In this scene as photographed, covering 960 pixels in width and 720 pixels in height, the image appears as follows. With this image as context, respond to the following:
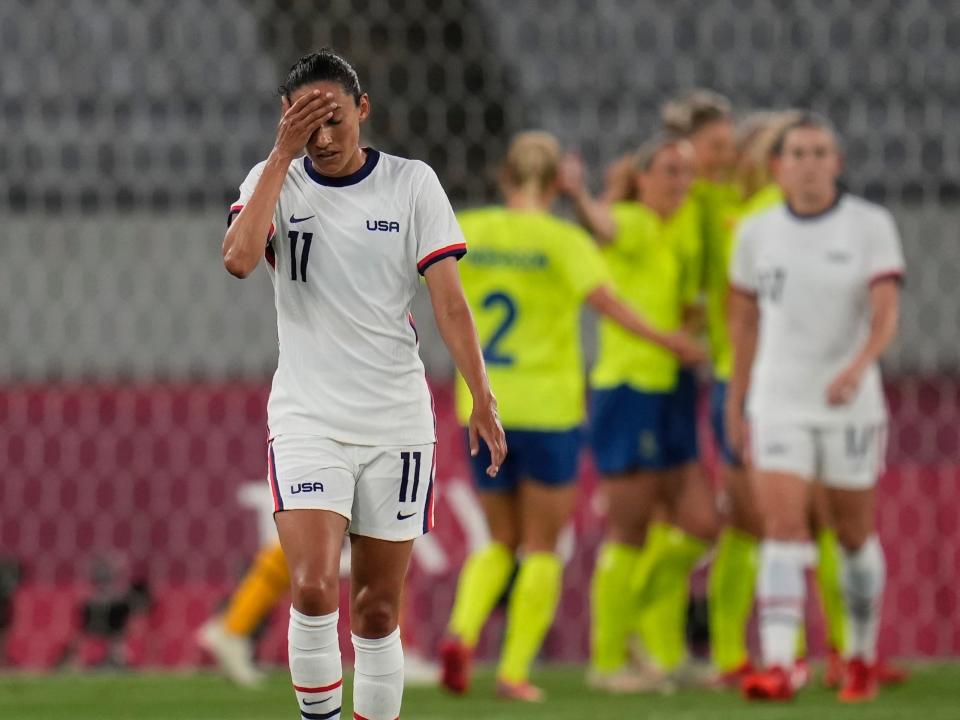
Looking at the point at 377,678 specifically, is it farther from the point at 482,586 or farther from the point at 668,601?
the point at 668,601

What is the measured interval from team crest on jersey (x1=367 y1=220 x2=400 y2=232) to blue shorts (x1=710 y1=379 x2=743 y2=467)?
9.69 ft

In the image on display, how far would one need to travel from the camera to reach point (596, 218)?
21.2 ft

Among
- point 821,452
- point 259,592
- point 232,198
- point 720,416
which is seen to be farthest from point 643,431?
point 232,198

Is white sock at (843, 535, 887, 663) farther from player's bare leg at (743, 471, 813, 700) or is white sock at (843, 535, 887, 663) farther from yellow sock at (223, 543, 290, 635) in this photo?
yellow sock at (223, 543, 290, 635)

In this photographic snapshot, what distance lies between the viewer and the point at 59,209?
9.02 metres

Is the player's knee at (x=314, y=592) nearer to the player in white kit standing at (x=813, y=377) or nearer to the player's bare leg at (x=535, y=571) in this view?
the player in white kit standing at (x=813, y=377)

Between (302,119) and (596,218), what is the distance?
3023mm

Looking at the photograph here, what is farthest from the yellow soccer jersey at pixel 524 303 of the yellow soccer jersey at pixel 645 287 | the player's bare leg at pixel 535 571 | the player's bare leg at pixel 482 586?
the yellow soccer jersey at pixel 645 287

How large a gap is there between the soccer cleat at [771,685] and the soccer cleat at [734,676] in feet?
2.48

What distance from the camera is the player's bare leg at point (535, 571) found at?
6.09 metres

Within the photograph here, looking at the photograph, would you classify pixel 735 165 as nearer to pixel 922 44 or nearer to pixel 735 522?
pixel 735 522

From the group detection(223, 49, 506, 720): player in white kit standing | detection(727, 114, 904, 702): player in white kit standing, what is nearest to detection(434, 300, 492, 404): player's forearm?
detection(223, 49, 506, 720): player in white kit standing

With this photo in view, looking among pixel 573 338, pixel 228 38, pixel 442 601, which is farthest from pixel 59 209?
pixel 573 338

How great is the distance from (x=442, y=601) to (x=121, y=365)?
239 cm
